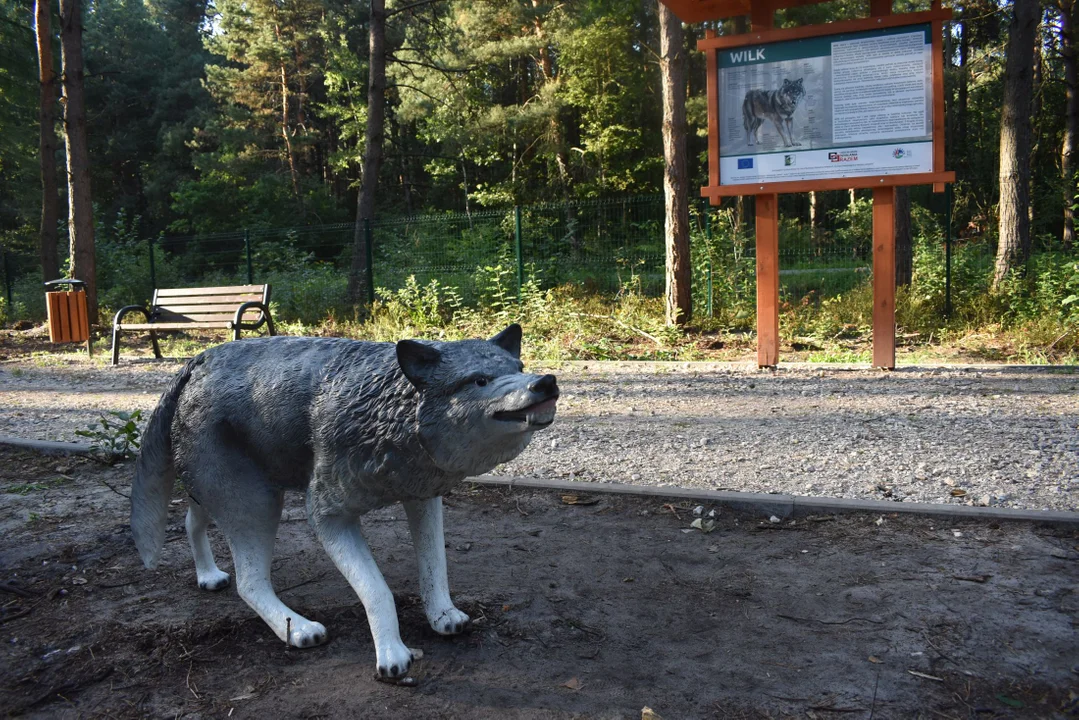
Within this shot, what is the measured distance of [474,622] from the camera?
3.09m

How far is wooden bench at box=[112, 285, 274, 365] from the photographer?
1076 cm

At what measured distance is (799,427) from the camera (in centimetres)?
621

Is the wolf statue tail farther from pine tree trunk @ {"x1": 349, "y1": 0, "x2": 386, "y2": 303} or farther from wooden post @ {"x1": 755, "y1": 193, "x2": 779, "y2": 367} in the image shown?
pine tree trunk @ {"x1": 349, "y1": 0, "x2": 386, "y2": 303}

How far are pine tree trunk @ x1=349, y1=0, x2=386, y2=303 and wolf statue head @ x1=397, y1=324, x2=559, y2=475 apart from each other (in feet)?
42.0

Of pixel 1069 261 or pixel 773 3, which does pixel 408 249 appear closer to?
pixel 773 3

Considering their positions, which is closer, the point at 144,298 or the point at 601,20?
the point at 144,298

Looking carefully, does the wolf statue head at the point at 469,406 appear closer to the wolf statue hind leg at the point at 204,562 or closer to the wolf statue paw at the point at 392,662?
the wolf statue paw at the point at 392,662

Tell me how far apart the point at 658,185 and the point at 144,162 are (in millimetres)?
25758

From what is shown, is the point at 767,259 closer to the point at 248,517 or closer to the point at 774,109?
the point at 774,109

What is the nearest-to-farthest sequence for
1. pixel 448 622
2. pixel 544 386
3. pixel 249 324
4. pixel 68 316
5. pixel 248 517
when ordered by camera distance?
pixel 544 386 < pixel 248 517 < pixel 448 622 < pixel 249 324 < pixel 68 316

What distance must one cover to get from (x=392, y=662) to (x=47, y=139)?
16.5 m

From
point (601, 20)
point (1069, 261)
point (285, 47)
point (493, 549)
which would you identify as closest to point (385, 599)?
point (493, 549)

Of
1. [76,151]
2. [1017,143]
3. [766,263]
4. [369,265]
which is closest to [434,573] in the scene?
[766,263]

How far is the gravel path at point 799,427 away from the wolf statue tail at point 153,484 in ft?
7.81
